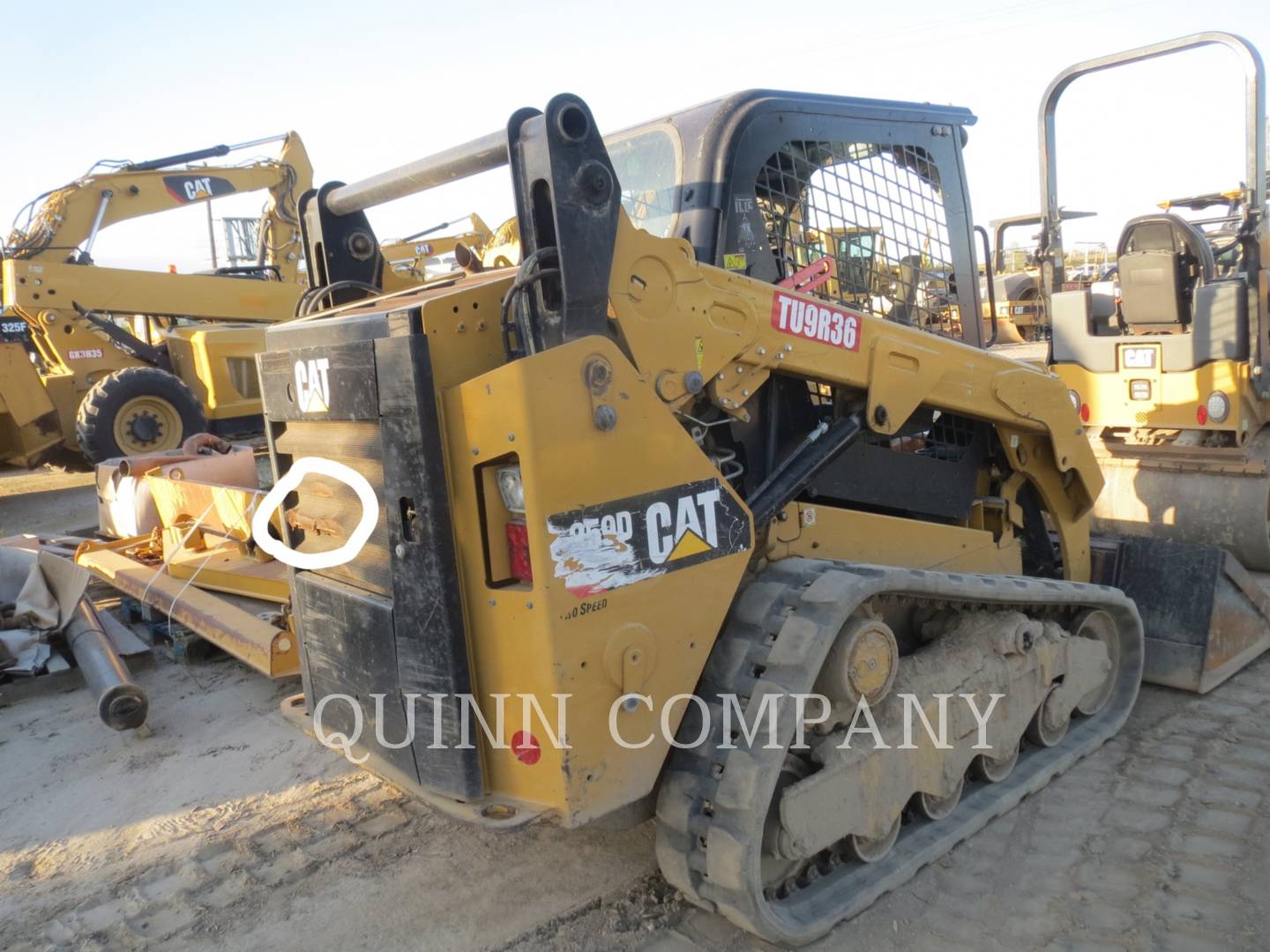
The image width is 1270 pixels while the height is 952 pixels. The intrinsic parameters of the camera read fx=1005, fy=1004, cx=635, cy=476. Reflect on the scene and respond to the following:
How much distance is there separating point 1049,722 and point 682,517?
6.63ft

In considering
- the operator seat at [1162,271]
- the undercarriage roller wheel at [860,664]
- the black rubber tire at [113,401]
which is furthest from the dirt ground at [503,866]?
the black rubber tire at [113,401]

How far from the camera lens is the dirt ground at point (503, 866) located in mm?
2854

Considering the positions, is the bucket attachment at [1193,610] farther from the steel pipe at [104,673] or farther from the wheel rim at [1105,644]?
the steel pipe at [104,673]

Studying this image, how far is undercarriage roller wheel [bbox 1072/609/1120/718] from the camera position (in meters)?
4.05

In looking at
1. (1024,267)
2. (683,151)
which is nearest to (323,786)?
(683,151)

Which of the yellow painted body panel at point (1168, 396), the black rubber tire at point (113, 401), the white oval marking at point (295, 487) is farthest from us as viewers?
the black rubber tire at point (113, 401)

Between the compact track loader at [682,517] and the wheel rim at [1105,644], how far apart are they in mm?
238

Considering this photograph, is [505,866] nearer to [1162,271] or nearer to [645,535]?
[645,535]

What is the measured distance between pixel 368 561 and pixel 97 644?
3057mm

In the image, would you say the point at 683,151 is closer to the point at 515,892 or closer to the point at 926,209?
the point at 926,209

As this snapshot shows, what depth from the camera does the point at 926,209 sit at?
3912 millimetres

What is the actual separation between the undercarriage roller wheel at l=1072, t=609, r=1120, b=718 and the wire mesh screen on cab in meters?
1.28

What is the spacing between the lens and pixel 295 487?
10.2ft

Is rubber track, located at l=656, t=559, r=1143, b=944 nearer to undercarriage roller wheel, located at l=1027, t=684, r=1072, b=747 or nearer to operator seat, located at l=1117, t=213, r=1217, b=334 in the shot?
undercarriage roller wheel, located at l=1027, t=684, r=1072, b=747
